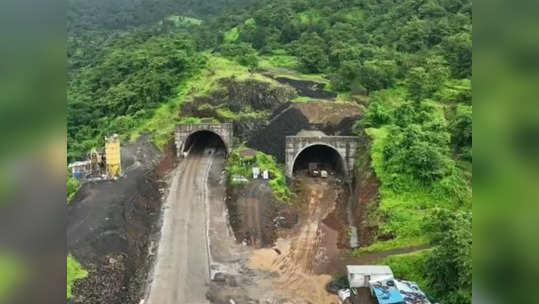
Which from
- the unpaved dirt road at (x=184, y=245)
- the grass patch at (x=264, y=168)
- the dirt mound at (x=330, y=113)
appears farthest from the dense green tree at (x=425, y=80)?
the unpaved dirt road at (x=184, y=245)

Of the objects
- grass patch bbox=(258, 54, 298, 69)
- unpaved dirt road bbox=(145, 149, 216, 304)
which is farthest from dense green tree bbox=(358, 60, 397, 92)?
unpaved dirt road bbox=(145, 149, 216, 304)

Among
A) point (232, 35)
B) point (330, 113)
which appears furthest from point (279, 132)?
point (232, 35)

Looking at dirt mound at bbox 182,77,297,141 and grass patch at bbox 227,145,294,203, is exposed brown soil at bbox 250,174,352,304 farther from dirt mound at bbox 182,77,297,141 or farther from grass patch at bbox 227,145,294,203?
dirt mound at bbox 182,77,297,141

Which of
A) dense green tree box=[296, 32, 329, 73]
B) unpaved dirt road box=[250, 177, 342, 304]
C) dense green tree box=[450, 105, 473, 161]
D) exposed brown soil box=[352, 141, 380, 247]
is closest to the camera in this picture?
unpaved dirt road box=[250, 177, 342, 304]

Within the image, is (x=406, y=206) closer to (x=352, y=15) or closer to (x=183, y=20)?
(x=352, y=15)
